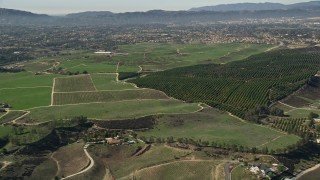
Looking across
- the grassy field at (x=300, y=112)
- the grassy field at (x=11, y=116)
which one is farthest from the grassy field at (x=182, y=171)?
the grassy field at (x=11, y=116)

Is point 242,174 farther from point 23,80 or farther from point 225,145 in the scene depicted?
point 23,80

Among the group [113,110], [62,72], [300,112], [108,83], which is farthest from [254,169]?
[62,72]

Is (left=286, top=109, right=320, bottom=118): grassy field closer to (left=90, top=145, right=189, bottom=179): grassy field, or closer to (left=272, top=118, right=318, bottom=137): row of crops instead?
(left=272, top=118, right=318, bottom=137): row of crops

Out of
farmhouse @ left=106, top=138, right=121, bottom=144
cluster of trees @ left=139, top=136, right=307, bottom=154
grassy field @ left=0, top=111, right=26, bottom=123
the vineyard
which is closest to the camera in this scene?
cluster of trees @ left=139, top=136, right=307, bottom=154

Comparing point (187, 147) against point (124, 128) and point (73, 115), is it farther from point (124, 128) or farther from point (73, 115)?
point (73, 115)

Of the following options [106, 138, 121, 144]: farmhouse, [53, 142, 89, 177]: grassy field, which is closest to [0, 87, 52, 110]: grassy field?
[53, 142, 89, 177]: grassy field

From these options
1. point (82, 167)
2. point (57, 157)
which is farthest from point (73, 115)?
point (82, 167)

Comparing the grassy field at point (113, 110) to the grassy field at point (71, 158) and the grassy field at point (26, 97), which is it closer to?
the grassy field at point (26, 97)
